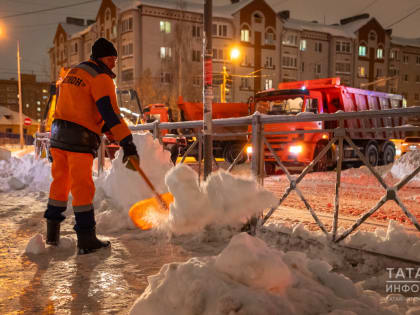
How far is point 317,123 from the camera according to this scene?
11.3 meters

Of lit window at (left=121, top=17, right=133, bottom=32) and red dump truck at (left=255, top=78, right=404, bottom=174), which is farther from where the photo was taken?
lit window at (left=121, top=17, right=133, bottom=32)

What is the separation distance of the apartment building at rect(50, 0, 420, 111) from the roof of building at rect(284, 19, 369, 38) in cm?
14

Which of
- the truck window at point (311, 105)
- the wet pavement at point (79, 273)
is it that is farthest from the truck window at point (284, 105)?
the wet pavement at point (79, 273)

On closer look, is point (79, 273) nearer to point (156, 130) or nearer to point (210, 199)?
point (210, 199)

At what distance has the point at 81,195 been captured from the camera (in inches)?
147

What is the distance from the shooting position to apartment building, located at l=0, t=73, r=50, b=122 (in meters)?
99.8

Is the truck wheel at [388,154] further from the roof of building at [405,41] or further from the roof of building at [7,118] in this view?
the roof of building at [7,118]

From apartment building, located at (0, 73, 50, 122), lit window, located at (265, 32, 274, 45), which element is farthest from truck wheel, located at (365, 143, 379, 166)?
apartment building, located at (0, 73, 50, 122)

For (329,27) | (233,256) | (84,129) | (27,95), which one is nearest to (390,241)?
(233,256)

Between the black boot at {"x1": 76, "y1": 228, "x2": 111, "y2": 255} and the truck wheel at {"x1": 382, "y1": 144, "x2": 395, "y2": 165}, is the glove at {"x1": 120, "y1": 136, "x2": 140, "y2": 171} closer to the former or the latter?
the black boot at {"x1": 76, "y1": 228, "x2": 111, "y2": 255}

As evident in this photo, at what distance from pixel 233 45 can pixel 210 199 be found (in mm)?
33752

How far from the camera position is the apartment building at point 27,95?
99.8 meters

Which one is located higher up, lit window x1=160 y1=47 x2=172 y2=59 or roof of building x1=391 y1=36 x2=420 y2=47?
roof of building x1=391 y1=36 x2=420 y2=47

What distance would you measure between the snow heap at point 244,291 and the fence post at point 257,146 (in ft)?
7.38
